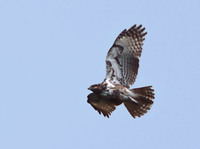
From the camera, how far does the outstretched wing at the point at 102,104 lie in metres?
10.6

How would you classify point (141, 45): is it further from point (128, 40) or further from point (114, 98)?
point (114, 98)

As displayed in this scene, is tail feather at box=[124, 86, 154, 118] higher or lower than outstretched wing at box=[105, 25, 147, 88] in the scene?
lower

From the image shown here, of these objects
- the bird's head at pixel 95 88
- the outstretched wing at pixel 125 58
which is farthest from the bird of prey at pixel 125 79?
the bird's head at pixel 95 88

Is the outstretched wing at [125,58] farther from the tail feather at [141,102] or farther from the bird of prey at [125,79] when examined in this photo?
the tail feather at [141,102]

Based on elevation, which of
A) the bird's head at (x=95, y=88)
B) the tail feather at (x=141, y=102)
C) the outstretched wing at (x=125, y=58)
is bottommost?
the tail feather at (x=141, y=102)

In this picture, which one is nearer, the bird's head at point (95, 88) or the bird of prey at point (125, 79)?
the bird's head at point (95, 88)

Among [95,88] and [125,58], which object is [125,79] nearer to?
[125,58]

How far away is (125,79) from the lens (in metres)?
10.8

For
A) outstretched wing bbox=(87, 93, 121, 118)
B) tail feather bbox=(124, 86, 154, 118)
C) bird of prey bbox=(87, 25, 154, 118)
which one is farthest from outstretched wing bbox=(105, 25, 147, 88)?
outstretched wing bbox=(87, 93, 121, 118)

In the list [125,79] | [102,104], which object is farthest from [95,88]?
[125,79]

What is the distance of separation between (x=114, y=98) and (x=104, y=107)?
0.70 m

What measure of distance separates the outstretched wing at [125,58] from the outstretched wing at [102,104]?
2.05ft

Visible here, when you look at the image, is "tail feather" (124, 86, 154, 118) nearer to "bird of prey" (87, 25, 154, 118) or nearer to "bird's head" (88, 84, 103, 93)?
"bird of prey" (87, 25, 154, 118)

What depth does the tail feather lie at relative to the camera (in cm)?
1050
